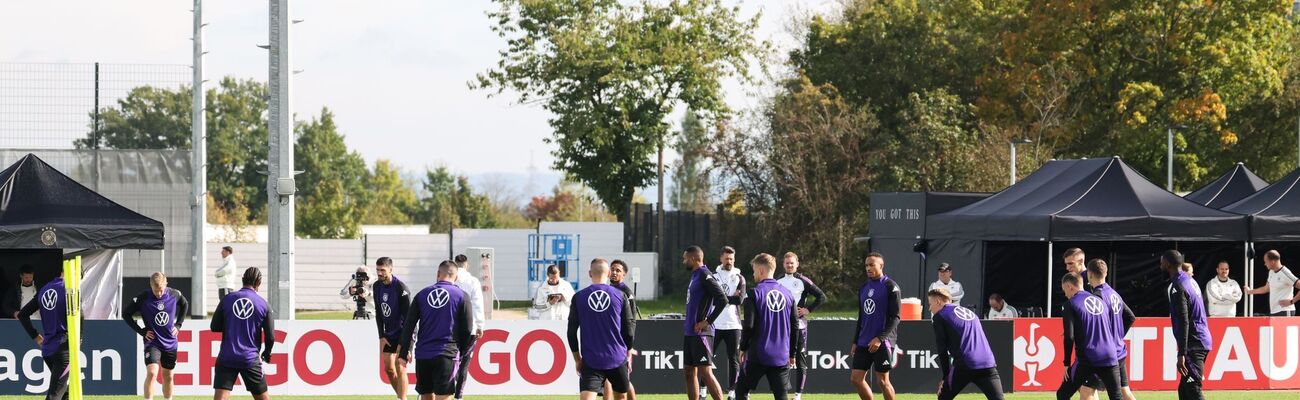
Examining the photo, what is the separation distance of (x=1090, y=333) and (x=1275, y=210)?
1247 centimetres

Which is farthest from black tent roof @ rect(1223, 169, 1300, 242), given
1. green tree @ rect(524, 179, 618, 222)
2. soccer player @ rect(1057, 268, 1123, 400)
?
green tree @ rect(524, 179, 618, 222)

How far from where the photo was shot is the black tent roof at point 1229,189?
88.5 feet

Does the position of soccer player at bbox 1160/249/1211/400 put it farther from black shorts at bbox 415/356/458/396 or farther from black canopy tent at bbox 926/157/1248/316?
black canopy tent at bbox 926/157/1248/316

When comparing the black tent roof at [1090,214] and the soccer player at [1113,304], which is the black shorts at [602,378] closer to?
the soccer player at [1113,304]

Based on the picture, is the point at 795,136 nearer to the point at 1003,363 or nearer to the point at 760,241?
the point at 760,241

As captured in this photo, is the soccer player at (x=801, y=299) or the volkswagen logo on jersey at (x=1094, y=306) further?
the soccer player at (x=801, y=299)

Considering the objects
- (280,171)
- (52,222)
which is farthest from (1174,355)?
(52,222)

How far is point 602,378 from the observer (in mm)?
12539

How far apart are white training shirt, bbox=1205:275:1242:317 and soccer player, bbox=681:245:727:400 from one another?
978 centimetres

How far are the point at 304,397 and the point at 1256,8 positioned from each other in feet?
99.7

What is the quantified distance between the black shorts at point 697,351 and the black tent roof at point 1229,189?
604 inches

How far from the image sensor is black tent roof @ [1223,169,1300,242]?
73.2 ft

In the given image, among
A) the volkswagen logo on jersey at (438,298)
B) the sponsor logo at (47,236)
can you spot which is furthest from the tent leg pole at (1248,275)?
the sponsor logo at (47,236)

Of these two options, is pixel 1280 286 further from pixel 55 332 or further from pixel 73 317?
pixel 55 332
